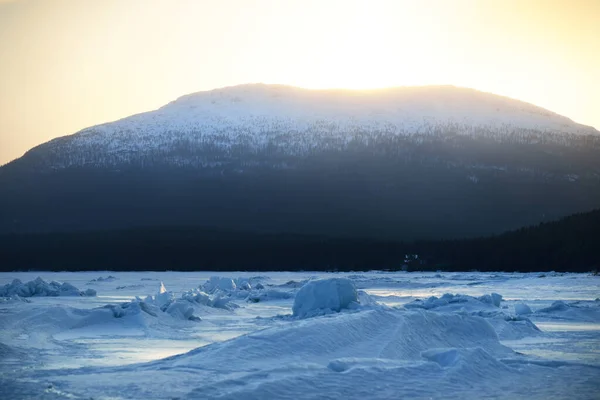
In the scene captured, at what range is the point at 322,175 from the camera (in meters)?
118

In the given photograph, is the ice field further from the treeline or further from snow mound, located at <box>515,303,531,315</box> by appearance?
the treeline

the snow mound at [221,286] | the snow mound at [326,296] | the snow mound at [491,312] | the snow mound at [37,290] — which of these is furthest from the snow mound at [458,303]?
the snow mound at [37,290]

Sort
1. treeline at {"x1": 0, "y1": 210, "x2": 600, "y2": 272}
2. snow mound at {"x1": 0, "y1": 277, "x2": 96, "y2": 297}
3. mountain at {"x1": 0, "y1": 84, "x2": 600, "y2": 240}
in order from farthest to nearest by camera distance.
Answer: mountain at {"x1": 0, "y1": 84, "x2": 600, "y2": 240}, treeline at {"x1": 0, "y1": 210, "x2": 600, "y2": 272}, snow mound at {"x1": 0, "y1": 277, "x2": 96, "y2": 297}

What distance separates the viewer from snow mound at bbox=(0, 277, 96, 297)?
2656 centimetres

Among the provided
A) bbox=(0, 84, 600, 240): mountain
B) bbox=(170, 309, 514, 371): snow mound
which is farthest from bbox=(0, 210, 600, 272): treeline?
bbox=(170, 309, 514, 371): snow mound

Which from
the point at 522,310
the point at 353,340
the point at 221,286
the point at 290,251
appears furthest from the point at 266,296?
the point at 290,251

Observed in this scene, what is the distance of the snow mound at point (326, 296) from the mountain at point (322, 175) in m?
71.5

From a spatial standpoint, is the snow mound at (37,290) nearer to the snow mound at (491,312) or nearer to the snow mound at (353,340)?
the snow mound at (491,312)

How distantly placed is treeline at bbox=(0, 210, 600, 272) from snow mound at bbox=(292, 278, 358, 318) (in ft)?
119

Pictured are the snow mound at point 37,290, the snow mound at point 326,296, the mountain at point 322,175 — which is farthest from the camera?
the mountain at point 322,175

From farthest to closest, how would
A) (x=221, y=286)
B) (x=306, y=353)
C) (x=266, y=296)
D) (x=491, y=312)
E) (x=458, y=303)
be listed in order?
1. (x=221, y=286)
2. (x=266, y=296)
3. (x=458, y=303)
4. (x=491, y=312)
5. (x=306, y=353)

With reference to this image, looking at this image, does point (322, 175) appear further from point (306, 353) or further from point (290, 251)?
point (306, 353)

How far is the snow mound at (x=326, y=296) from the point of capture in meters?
16.8

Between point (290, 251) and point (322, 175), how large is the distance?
4060cm
